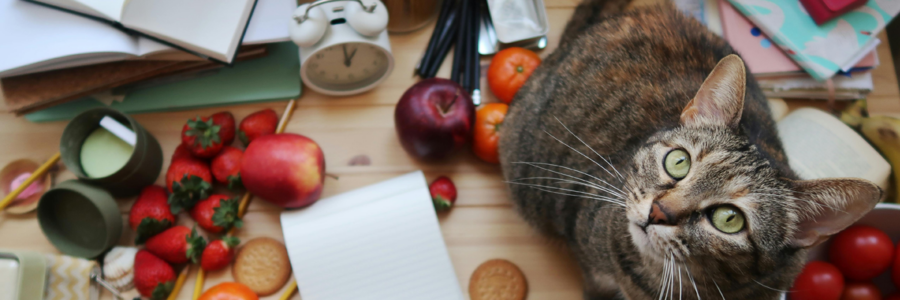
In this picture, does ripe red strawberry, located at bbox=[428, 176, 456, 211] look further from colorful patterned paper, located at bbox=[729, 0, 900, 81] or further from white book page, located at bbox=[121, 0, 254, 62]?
colorful patterned paper, located at bbox=[729, 0, 900, 81]

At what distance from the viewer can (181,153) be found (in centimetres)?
103

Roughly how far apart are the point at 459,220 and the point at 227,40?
573mm

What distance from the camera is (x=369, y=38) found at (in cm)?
98

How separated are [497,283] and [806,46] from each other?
2.79 feet

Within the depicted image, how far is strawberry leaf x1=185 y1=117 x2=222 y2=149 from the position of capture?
977 millimetres

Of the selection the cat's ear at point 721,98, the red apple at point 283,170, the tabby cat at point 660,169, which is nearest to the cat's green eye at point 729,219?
the tabby cat at point 660,169

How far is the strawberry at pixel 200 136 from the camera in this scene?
3.21ft

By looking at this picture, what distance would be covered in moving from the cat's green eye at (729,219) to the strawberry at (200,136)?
2.87 feet

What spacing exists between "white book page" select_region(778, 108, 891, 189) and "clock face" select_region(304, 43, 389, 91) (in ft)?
2.74

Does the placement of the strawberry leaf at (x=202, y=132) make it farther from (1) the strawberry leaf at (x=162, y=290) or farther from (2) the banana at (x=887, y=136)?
(2) the banana at (x=887, y=136)

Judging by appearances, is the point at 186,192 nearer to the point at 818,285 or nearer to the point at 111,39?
the point at 111,39

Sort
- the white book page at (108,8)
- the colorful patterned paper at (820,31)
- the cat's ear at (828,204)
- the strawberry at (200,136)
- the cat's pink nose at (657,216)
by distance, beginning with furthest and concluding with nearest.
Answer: the colorful patterned paper at (820,31) → the strawberry at (200,136) → the white book page at (108,8) → the cat's pink nose at (657,216) → the cat's ear at (828,204)

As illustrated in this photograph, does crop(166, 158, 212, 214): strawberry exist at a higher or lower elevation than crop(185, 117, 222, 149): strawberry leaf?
lower

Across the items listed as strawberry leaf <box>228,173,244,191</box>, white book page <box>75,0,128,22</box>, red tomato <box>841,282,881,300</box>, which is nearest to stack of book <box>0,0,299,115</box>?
white book page <box>75,0,128,22</box>
